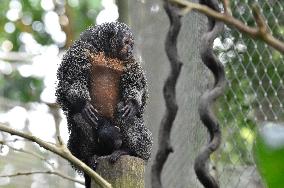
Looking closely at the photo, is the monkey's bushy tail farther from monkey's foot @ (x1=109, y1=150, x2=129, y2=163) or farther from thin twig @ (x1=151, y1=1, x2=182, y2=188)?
monkey's foot @ (x1=109, y1=150, x2=129, y2=163)

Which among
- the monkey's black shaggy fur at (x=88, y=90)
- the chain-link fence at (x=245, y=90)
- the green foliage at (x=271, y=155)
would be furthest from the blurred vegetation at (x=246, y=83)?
the green foliage at (x=271, y=155)

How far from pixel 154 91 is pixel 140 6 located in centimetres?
24

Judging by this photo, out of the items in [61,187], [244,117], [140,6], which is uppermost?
[140,6]

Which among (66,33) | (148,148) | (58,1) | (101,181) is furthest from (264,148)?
(58,1)

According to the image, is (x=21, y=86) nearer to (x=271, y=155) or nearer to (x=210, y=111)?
(x=210, y=111)

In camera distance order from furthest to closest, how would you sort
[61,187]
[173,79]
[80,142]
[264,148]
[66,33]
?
1. [66,33]
2. [61,187]
3. [80,142]
4. [173,79]
5. [264,148]

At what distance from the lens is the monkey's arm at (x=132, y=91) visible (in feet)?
2.55

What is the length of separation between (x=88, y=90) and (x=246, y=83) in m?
0.82

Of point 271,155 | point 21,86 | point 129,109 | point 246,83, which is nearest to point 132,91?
point 129,109

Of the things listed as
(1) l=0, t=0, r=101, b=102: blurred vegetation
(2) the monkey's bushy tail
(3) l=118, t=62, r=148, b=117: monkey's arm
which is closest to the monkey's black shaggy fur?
(3) l=118, t=62, r=148, b=117: monkey's arm

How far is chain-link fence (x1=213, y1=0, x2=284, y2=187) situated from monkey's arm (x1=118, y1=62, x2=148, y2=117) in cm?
62

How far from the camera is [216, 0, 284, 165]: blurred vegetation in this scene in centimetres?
143

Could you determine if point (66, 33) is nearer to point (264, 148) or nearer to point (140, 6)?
point (140, 6)

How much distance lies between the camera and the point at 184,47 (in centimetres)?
123
